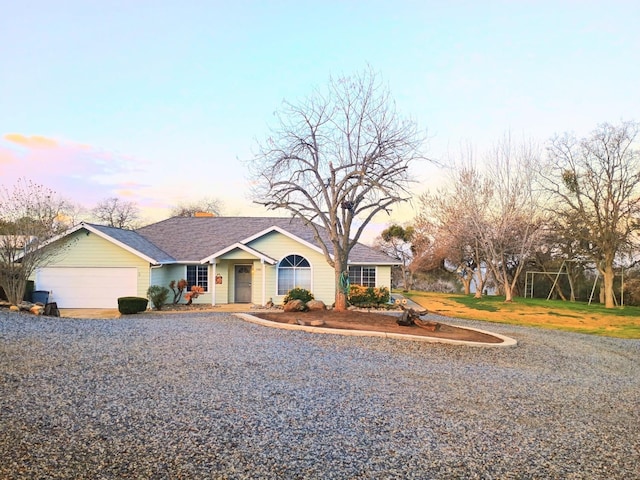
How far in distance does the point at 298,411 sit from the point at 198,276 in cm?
1820

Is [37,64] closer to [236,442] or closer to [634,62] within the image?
[236,442]

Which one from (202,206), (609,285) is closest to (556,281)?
(609,285)

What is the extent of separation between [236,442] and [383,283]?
1853 centimetres

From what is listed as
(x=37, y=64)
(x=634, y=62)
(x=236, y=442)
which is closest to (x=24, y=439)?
(x=236, y=442)

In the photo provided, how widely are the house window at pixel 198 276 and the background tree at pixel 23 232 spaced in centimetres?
677

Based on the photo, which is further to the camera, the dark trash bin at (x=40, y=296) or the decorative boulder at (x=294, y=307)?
the dark trash bin at (x=40, y=296)

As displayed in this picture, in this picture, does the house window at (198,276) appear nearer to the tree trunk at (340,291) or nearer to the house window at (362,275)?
the house window at (362,275)

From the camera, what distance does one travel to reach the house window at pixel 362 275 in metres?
22.5

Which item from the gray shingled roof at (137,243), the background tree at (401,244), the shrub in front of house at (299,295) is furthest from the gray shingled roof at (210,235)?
the background tree at (401,244)

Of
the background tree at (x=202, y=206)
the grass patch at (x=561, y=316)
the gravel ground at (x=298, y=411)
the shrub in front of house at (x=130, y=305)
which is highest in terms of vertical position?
the background tree at (x=202, y=206)

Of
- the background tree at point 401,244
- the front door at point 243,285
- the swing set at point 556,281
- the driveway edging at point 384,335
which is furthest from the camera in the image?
the background tree at point 401,244

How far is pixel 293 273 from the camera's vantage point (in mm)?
22250

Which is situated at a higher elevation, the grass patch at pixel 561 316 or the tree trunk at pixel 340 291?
the tree trunk at pixel 340 291

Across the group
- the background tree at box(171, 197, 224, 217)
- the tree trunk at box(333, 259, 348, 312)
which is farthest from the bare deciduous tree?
the background tree at box(171, 197, 224, 217)
